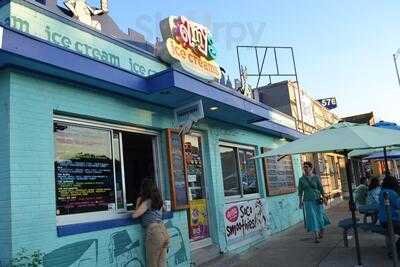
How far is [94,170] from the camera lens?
654 cm

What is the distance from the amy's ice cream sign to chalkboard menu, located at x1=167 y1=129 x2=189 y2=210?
1.43m

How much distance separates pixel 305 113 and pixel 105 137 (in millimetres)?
14225

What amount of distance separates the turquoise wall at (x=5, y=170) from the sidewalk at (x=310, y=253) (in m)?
4.33

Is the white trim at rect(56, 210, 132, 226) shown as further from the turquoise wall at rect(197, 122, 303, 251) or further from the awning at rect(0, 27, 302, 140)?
the turquoise wall at rect(197, 122, 303, 251)

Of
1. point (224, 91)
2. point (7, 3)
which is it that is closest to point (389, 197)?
point (224, 91)

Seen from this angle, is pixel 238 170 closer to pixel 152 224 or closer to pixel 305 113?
pixel 152 224

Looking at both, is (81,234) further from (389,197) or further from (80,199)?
(389,197)

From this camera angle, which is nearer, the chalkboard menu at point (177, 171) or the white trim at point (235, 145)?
the chalkboard menu at point (177, 171)

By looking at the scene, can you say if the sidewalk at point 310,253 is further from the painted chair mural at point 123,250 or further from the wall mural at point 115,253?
the painted chair mural at point 123,250

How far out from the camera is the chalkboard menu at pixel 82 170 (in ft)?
19.6

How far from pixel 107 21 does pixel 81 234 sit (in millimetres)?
4194

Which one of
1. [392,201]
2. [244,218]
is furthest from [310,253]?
[392,201]

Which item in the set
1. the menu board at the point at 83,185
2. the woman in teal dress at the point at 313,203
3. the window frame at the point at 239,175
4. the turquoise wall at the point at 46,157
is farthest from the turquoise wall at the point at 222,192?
the menu board at the point at 83,185

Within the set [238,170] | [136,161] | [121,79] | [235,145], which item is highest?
[121,79]
